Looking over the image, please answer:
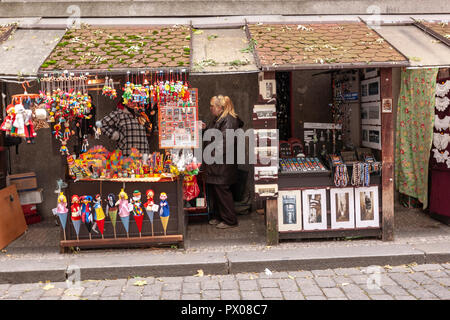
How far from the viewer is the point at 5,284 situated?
17.9ft

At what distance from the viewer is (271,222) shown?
632 cm

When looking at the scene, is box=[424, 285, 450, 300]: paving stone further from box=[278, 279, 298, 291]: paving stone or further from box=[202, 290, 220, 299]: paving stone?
box=[202, 290, 220, 299]: paving stone

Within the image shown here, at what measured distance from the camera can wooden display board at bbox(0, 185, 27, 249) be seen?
6649 mm

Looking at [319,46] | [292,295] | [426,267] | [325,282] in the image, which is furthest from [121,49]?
[426,267]

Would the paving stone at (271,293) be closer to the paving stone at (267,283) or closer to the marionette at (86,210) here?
the paving stone at (267,283)

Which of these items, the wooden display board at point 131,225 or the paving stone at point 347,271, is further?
the wooden display board at point 131,225

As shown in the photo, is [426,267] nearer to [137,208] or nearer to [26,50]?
[137,208]

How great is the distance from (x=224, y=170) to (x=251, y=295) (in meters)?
2.59

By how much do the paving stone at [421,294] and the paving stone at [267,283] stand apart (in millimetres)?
1496

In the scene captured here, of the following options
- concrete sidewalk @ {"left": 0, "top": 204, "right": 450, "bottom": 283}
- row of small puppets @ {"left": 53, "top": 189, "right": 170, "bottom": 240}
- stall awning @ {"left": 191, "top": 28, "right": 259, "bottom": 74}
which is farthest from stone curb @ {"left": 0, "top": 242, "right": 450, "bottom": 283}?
stall awning @ {"left": 191, "top": 28, "right": 259, "bottom": 74}

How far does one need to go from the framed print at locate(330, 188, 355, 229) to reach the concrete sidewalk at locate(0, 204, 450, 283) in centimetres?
34

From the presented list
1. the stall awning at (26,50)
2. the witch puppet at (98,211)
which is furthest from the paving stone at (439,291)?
the stall awning at (26,50)

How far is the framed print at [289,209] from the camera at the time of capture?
6379mm

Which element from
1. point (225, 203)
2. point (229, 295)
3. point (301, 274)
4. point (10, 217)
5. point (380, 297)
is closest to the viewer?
point (380, 297)
